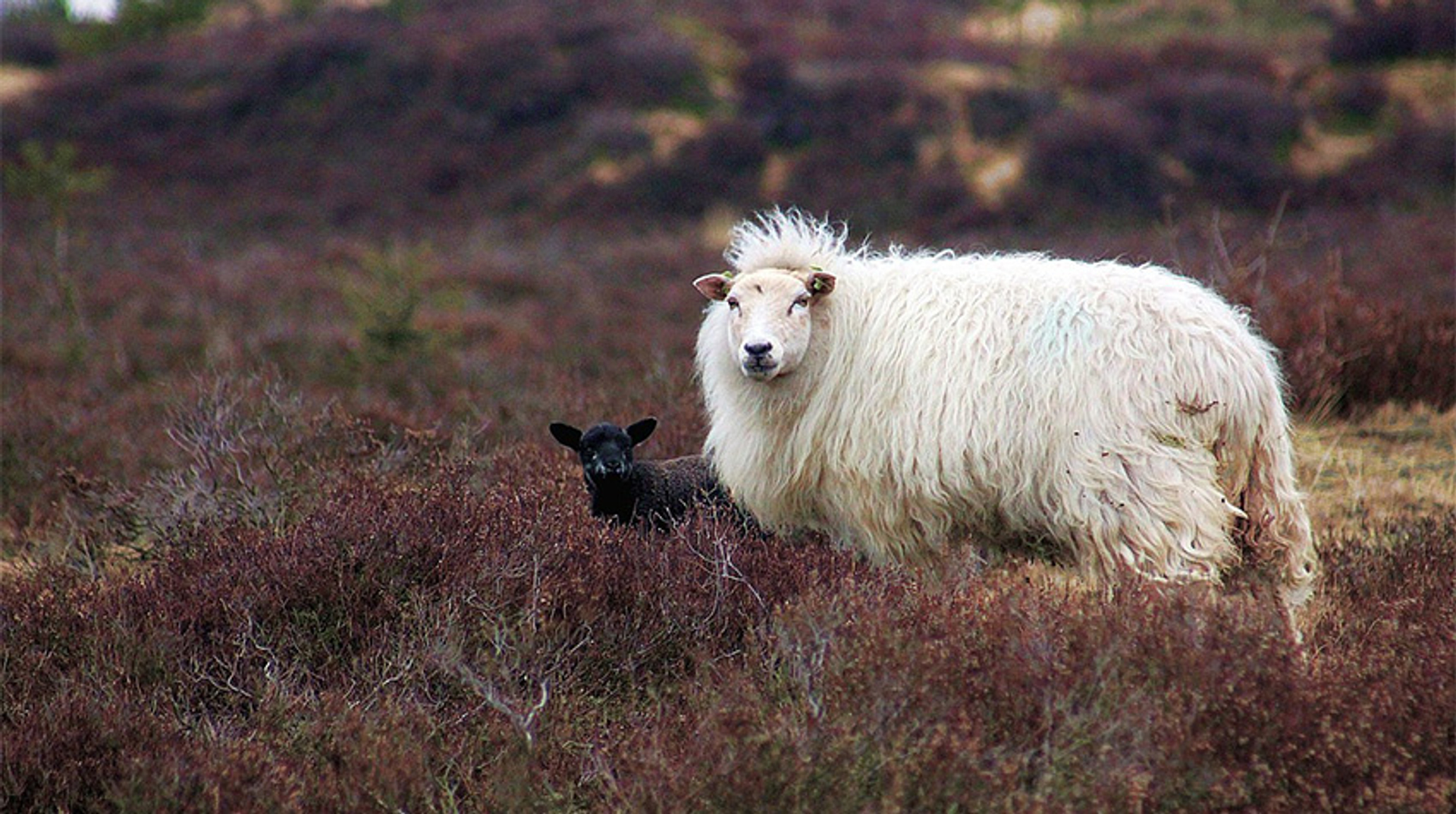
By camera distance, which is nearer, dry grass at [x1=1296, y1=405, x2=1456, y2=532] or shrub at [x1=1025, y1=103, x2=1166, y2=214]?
dry grass at [x1=1296, y1=405, x2=1456, y2=532]

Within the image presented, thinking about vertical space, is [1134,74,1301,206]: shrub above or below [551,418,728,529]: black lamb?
below

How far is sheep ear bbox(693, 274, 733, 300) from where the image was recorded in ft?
17.6

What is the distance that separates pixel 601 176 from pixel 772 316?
24.0 meters

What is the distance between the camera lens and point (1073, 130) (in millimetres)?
25328

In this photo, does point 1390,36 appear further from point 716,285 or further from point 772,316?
point 772,316

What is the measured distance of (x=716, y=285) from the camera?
542cm

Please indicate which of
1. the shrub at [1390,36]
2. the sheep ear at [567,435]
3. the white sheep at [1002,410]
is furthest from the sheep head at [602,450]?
the shrub at [1390,36]

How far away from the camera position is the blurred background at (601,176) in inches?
416

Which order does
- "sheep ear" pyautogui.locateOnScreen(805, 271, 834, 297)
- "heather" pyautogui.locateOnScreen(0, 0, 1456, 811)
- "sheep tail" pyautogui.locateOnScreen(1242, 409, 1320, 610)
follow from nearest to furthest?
"heather" pyautogui.locateOnScreen(0, 0, 1456, 811) < "sheep tail" pyautogui.locateOnScreen(1242, 409, 1320, 610) < "sheep ear" pyautogui.locateOnScreen(805, 271, 834, 297)

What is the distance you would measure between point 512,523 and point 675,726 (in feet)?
4.54

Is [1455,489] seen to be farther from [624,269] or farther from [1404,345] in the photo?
[624,269]

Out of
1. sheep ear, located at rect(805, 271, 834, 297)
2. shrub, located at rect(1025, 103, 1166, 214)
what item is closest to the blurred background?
shrub, located at rect(1025, 103, 1166, 214)

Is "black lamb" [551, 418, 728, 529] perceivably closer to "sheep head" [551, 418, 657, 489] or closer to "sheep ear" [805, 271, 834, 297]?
"sheep head" [551, 418, 657, 489]

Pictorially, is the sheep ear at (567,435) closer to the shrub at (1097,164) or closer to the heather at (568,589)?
the heather at (568,589)
